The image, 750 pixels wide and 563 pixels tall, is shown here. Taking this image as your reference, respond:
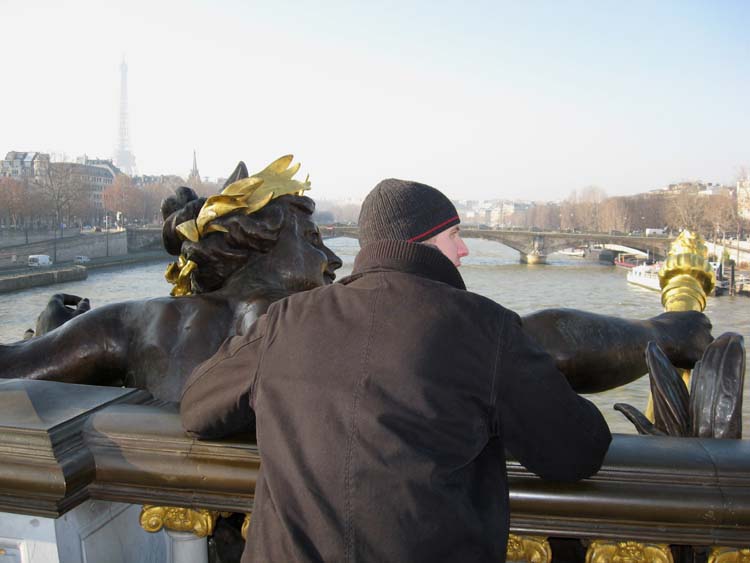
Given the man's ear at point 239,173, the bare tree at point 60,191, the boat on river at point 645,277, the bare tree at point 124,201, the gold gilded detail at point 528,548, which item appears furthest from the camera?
the bare tree at point 124,201

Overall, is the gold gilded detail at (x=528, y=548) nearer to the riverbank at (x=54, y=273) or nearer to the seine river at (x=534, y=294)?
the seine river at (x=534, y=294)

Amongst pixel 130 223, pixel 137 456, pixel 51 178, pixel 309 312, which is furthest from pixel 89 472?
pixel 130 223

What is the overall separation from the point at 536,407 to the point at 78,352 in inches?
67.0

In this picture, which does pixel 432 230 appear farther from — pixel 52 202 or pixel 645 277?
pixel 52 202

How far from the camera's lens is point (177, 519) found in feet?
5.17

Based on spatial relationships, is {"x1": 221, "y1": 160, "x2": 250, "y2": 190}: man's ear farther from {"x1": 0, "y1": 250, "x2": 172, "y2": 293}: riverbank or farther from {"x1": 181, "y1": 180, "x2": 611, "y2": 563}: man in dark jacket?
{"x1": 0, "y1": 250, "x2": 172, "y2": 293}: riverbank

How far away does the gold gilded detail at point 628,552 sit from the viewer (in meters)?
1.36

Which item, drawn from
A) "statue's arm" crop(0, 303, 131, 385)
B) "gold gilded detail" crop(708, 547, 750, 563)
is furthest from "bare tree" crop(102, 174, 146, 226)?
"gold gilded detail" crop(708, 547, 750, 563)

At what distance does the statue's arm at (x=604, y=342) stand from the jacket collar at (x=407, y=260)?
857mm

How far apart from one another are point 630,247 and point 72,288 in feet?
102

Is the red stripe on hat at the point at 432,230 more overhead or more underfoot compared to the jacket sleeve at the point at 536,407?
more overhead

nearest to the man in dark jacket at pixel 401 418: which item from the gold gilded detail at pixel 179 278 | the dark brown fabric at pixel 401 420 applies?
the dark brown fabric at pixel 401 420

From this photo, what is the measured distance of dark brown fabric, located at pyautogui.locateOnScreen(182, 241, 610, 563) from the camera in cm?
102

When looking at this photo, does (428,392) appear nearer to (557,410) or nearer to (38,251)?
(557,410)
